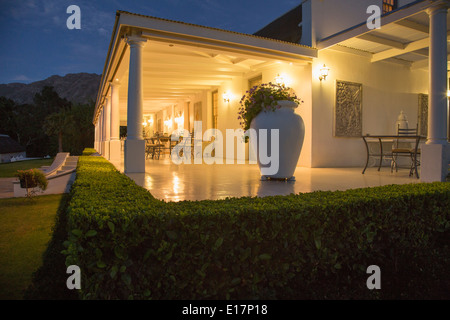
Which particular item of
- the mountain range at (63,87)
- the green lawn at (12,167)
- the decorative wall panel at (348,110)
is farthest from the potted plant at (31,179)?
the mountain range at (63,87)

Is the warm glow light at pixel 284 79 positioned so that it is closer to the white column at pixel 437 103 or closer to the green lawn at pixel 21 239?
the white column at pixel 437 103

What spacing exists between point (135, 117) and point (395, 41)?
6853 millimetres

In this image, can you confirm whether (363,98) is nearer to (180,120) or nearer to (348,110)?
(348,110)

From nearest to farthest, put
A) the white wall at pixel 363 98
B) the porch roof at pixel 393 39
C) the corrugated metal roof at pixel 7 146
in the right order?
the porch roof at pixel 393 39, the white wall at pixel 363 98, the corrugated metal roof at pixel 7 146

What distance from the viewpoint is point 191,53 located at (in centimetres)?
757

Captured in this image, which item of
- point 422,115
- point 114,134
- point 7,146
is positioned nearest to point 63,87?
point 7,146

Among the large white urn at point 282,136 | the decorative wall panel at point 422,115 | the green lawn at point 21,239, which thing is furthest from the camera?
the decorative wall panel at point 422,115

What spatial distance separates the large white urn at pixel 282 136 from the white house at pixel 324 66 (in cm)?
230

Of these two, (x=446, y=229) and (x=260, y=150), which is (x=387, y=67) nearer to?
(x=260, y=150)

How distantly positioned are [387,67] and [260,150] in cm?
702

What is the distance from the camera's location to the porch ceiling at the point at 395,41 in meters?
6.44

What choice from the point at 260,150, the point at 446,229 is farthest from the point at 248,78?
the point at 446,229

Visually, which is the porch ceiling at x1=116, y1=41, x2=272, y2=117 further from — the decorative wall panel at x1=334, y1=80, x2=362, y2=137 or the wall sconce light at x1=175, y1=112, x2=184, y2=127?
the wall sconce light at x1=175, y1=112, x2=184, y2=127

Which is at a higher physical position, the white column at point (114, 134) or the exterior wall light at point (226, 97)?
the exterior wall light at point (226, 97)
